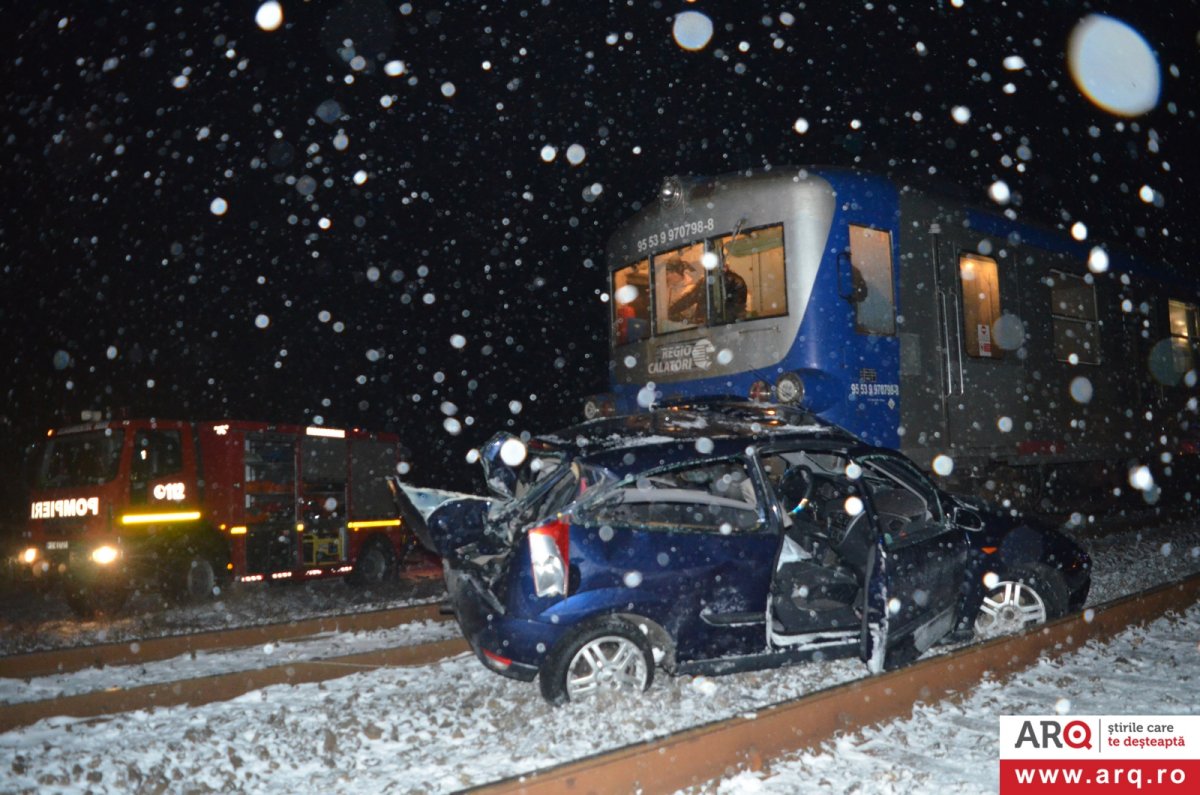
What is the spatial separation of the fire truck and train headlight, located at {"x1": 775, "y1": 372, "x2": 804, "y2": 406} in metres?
6.66

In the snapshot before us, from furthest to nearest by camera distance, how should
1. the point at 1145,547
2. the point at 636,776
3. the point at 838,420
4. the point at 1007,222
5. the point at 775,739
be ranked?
the point at 1145,547, the point at 1007,222, the point at 838,420, the point at 775,739, the point at 636,776

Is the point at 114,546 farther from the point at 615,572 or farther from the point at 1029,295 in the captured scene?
the point at 1029,295

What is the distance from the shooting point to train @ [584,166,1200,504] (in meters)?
8.86

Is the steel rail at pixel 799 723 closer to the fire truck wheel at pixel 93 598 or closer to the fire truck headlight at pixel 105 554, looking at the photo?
the fire truck headlight at pixel 105 554

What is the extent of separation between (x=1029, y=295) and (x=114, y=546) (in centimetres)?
1080

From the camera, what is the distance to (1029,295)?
11.1 m

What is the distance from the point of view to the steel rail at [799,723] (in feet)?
11.3

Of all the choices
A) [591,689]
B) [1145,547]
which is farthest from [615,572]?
[1145,547]

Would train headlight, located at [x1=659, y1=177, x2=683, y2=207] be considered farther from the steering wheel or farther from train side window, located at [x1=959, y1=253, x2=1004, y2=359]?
the steering wheel

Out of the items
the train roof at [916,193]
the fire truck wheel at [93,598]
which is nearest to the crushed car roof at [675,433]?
the train roof at [916,193]

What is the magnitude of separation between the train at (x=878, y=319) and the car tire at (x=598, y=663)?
4.16m

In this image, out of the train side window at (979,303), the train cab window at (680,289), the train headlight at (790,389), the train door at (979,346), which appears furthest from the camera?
the train side window at (979,303)

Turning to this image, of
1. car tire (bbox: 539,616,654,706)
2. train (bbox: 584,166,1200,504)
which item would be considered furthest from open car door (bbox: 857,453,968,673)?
train (bbox: 584,166,1200,504)

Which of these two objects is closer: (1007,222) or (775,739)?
(775,739)
